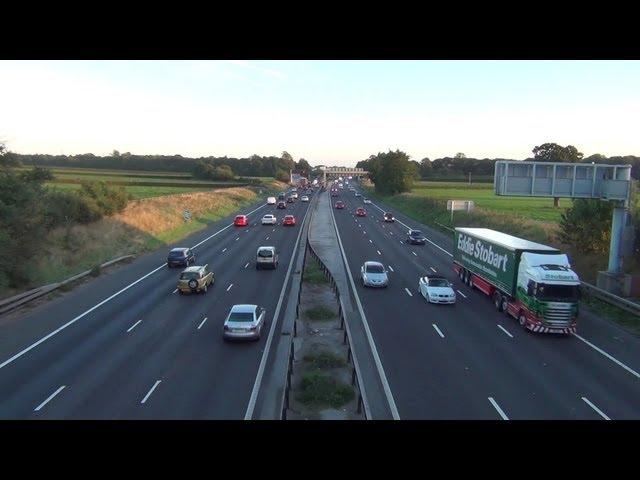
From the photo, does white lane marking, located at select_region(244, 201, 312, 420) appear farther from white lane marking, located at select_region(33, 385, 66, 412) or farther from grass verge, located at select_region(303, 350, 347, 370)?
white lane marking, located at select_region(33, 385, 66, 412)

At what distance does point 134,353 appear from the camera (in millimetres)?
19156

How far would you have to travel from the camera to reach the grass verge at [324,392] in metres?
Answer: 15.2

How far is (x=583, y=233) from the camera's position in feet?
120

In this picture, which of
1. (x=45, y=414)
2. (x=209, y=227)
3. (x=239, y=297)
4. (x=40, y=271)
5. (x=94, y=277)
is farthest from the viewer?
(x=209, y=227)

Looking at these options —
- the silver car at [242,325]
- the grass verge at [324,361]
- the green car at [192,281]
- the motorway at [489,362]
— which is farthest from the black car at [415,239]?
the grass verge at [324,361]

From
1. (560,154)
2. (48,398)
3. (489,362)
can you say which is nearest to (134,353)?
(48,398)

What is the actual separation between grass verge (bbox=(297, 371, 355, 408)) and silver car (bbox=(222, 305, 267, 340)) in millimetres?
4483

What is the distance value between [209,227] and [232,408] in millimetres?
49246

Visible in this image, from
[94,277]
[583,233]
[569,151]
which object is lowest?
[94,277]

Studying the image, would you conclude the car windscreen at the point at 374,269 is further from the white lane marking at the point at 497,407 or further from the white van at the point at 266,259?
the white lane marking at the point at 497,407

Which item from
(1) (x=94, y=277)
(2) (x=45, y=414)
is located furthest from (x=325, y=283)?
(2) (x=45, y=414)

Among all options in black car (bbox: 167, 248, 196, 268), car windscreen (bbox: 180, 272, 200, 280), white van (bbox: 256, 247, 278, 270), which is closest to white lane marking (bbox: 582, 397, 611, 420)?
car windscreen (bbox: 180, 272, 200, 280)
